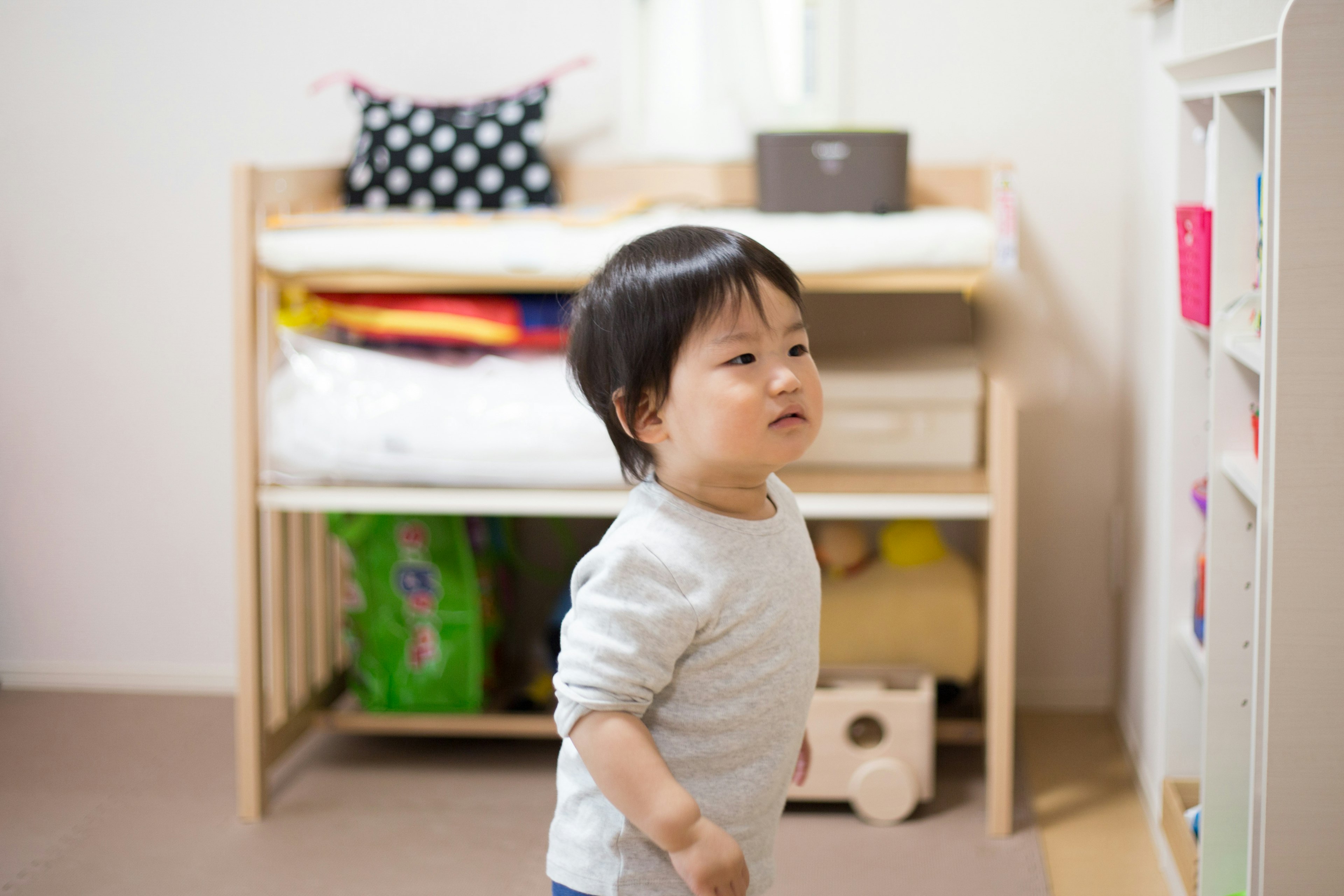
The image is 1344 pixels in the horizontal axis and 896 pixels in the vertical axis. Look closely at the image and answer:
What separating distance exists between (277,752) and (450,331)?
71cm

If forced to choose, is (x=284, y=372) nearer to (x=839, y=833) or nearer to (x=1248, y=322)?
(x=839, y=833)

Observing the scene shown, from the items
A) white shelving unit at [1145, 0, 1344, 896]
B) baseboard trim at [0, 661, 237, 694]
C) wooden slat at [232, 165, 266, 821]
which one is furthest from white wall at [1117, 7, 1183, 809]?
baseboard trim at [0, 661, 237, 694]

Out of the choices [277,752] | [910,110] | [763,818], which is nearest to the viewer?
[763,818]

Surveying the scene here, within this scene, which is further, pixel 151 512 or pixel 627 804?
pixel 151 512

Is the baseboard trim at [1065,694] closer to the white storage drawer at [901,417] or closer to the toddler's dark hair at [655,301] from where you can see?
the white storage drawer at [901,417]

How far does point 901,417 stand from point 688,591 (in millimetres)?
1014

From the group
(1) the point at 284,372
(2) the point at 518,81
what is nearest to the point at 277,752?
(1) the point at 284,372

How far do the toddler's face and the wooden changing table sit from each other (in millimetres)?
762

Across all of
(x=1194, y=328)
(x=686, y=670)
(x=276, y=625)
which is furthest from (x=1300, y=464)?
(x=276, y=625)

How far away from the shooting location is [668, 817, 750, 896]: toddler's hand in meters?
0.85

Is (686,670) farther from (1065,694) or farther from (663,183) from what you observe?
(1065,694)

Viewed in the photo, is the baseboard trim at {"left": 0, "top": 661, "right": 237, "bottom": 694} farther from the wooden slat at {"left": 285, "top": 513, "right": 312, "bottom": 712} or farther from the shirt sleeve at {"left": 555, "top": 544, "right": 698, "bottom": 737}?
the shirt sleeve at {"left": 555, "top": 544, "right": 698, "bottom": 737}

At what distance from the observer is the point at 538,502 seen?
1771 millimetres

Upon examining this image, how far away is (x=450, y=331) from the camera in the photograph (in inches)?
73.2
